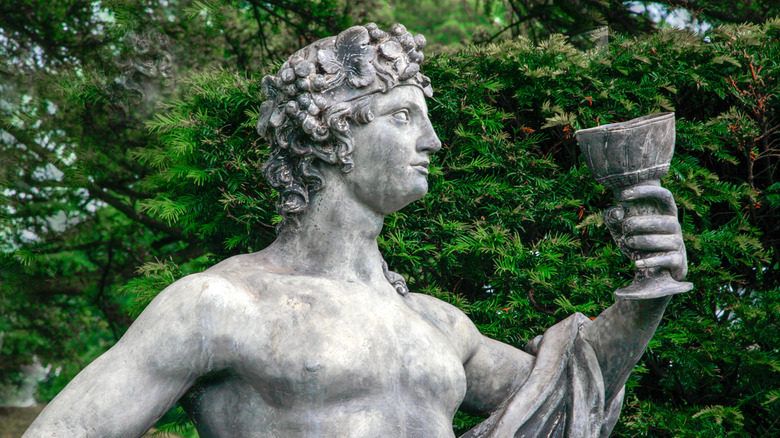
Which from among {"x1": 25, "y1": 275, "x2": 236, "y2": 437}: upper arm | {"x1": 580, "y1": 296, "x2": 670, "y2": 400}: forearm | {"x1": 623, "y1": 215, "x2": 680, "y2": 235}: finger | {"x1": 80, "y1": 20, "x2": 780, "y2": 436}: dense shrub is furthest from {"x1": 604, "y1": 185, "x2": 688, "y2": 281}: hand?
{"x1": 80, "y1": 20, "x2": 780, "y2": 436}: dense shrub

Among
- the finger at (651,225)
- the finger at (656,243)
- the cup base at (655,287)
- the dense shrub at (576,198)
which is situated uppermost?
the finger at (651,225)

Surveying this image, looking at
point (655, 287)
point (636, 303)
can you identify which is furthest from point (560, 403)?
point (655, 287)

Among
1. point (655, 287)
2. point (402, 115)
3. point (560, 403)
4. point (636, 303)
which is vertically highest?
point (402, 115)

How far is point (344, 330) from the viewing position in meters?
2.38

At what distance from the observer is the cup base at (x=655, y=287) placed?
239cm

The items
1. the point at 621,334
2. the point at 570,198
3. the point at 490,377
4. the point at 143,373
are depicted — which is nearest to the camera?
the point at 143,373

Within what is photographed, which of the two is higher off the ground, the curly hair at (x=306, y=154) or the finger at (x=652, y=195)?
the curly hair at (x=306, y=154)

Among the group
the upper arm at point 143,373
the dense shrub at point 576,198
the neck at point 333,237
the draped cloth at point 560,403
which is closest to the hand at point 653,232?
the draped cloth at point 560,403

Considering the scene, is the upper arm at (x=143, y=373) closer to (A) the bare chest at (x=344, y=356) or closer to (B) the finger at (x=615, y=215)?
(A) the bare chest at (x=344, y=356)

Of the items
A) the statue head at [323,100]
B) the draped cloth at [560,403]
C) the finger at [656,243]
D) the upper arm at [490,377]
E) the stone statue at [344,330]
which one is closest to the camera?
the stone statue at [344,330]

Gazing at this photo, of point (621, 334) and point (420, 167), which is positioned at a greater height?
point (420, 167)

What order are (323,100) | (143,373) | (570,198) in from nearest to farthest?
(143,373)
(323,100)
(570,198)

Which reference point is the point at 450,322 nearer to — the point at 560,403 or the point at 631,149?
the point at 560,403

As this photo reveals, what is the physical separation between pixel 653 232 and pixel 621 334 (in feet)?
1.21
